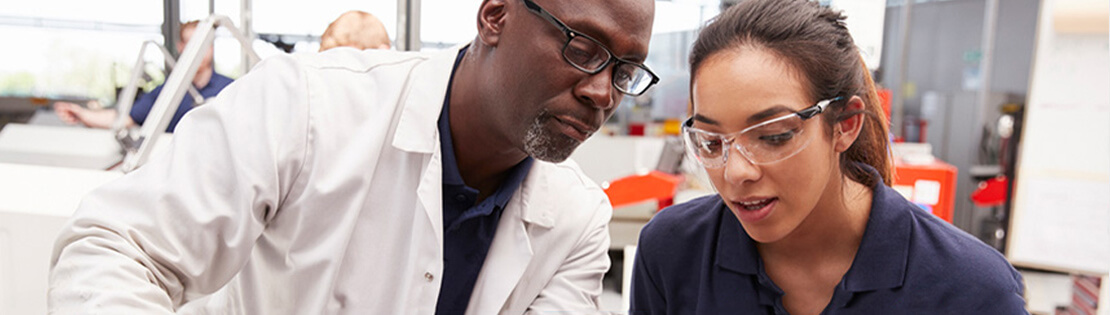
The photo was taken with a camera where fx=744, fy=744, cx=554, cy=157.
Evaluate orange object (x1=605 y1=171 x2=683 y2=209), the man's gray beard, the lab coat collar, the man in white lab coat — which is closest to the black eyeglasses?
the man in white lab coat

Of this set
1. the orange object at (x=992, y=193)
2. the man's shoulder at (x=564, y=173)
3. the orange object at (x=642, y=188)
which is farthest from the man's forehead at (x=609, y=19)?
the orange object at (x=992, y=193)

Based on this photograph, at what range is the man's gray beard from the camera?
49.6 inches

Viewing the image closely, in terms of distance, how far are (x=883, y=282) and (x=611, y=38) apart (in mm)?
598

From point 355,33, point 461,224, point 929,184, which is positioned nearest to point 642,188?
point 929,184

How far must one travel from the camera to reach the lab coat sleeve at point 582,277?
4.81 ft

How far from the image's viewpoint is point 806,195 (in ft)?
3.99

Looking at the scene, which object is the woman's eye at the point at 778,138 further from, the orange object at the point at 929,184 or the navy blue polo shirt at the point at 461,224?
the orange object at the point at 929,184

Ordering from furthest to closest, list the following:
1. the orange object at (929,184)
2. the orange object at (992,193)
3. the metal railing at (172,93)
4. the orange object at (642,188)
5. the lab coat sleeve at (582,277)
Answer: the orange object at (992,193) → the orange object at (642,188) → the orange object at (929,184) → the metal railing at (172,93) → the lab coat sleeve at (582,277)

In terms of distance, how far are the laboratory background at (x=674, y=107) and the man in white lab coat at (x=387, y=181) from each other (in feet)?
0.60

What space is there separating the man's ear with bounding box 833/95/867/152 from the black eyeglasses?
0.31 metres

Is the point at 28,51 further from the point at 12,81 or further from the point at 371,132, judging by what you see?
the point at 371,132

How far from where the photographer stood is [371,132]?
1285mm

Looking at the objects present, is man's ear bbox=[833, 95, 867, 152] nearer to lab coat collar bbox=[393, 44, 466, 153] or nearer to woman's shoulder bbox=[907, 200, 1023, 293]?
woman's shoulder bbox=[907, 200, 1023, 293]

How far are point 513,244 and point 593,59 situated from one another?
41 centimetres
